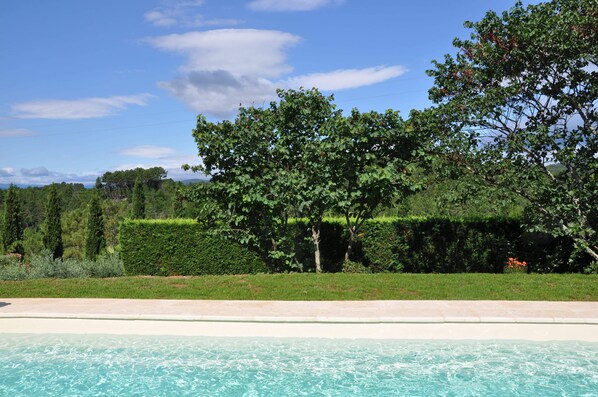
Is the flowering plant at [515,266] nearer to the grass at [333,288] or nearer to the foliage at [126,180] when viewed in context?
the grass at [333,288]

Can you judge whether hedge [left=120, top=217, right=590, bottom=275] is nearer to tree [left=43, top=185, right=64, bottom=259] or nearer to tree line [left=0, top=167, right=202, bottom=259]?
tree line [left=0, top=167, right=202, bottom=259]

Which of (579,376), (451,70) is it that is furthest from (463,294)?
(451,70)

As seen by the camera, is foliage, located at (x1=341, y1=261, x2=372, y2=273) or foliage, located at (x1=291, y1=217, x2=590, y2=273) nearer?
foliage, located at (x1=341, y1=261, x2=372, y2=273)

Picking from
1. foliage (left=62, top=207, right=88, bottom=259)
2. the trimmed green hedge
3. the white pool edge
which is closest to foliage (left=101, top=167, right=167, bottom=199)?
foliage (left=62, top=207, right=88, bottom=259)

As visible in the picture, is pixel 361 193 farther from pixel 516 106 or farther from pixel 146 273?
pixel 146 273

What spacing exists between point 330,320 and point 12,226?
27094 mm

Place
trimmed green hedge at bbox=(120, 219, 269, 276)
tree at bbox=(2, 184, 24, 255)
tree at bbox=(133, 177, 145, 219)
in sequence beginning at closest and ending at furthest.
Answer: trimmed green hedge at bbox=(120, 219, 269, 276), tree at bbox=(2, 184, 24, 255), tree at bbox=(133, 177, 145, 219)

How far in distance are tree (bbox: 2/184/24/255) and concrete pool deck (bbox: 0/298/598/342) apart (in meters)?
21.8

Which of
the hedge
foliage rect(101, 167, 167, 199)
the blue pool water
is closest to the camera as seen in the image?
the blue pool water

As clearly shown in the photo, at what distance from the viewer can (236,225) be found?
14.8 metres

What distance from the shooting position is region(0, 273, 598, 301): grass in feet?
36.6

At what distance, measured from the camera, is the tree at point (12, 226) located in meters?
29.2

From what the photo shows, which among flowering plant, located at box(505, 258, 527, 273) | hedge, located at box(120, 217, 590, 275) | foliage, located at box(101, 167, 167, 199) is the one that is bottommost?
flowering plant, located at box(505, 258, 527, 273)

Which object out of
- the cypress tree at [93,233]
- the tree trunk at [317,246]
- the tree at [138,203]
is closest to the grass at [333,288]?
the tree trunk at [317,246]
